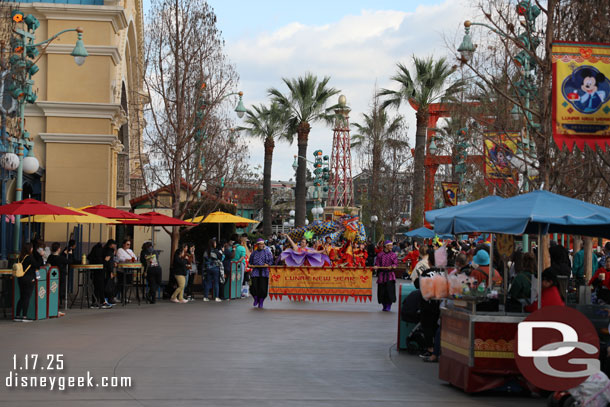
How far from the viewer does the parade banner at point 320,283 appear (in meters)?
25.2

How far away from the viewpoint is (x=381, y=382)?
38.9 feet

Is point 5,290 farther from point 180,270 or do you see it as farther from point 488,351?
point 488,351

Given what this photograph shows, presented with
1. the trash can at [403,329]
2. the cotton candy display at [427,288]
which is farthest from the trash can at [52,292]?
the cotton candy display at [427,288]

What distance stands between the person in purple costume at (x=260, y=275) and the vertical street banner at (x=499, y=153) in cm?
687

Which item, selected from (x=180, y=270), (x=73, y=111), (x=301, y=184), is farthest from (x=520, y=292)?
(x=301, y=184)

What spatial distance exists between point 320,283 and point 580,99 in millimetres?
13143

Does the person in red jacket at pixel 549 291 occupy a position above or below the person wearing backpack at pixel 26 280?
above

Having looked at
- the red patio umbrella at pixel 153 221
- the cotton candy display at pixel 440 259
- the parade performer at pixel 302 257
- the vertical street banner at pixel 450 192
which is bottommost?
the parade performer at pixel 302 257

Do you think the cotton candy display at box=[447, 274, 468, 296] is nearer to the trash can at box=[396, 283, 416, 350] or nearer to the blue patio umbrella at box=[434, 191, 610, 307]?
the blue patio umbrella at box=[434, 191, 610, 307]

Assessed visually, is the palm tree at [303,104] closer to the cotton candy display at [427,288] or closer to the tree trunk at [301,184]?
the tree trunk at [301,184]

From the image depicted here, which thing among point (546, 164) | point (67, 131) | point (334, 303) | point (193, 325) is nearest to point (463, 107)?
point (334, 303)

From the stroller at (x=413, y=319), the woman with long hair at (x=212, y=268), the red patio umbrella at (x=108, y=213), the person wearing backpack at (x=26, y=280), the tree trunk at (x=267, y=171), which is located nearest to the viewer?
the stroller at (x=413, y=319)

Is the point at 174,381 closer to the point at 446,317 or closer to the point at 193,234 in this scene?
the point at 446,317

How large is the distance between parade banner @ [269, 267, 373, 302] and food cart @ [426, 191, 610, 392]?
13.5 m
